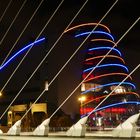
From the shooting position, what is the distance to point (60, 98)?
40281mm

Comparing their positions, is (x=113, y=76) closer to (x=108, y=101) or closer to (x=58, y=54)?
(x=108, y=101)

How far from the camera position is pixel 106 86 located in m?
42.9

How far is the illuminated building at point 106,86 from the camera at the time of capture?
42281 millimetres

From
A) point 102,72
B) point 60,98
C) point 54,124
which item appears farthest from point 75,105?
point 54,124

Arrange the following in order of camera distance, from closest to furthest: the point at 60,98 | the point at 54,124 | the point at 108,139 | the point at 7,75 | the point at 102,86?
the point at 108,139
the point at 54,124
the point at 60,98
the point at 102,86
the point at 7,75

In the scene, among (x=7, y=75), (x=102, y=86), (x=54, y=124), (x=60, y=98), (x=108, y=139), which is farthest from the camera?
(x=7, y=75)

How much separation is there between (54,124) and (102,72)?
17.8m

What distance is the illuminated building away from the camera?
42281 millimetres

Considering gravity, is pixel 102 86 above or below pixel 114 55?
below

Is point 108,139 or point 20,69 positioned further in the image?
point 20,69

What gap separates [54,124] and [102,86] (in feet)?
55.2

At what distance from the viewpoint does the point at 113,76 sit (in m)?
43.2

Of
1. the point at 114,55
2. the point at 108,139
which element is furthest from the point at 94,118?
the point at 108,139

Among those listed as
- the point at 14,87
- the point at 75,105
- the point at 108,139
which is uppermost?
the point at 14,87
